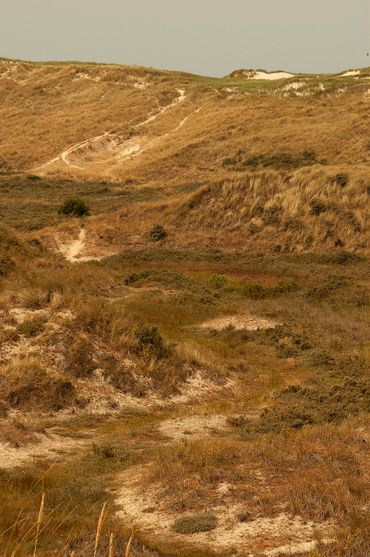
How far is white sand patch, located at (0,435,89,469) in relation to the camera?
11.1 metres

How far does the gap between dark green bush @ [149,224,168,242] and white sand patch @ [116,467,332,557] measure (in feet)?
101

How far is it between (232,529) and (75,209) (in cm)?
3724

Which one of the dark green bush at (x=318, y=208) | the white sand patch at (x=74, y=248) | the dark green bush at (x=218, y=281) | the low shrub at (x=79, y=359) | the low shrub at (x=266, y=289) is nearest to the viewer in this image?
the low shrub at (x=79, y=359)

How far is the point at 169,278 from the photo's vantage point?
2995cm

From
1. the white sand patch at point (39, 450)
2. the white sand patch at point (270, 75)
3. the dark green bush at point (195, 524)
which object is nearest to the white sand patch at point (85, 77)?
the white sand patch at point (270, 75)

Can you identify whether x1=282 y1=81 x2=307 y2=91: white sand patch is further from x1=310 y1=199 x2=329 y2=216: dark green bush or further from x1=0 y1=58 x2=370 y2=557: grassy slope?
x1=310 y1=199 x2=329 y2=216: dark green bush

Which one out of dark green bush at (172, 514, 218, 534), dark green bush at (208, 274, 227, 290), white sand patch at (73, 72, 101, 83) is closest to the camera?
dark green bush at (172, 514, 218, 534)

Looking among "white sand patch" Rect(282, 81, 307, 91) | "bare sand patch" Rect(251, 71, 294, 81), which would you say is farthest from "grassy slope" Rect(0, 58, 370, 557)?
"bare sand patch" Rect(251, 71, 294, 81)

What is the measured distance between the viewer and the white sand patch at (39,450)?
11.1m

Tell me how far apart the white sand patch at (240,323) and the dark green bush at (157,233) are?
16.2 m

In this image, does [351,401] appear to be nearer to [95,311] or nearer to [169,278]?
[95,311]

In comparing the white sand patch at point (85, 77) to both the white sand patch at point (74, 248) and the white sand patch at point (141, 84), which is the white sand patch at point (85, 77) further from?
the white sand patch at point (74, 248)

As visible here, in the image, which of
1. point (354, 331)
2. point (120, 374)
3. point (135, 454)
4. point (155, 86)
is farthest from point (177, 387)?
point (155, 86)

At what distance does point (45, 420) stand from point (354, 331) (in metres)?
12.6
